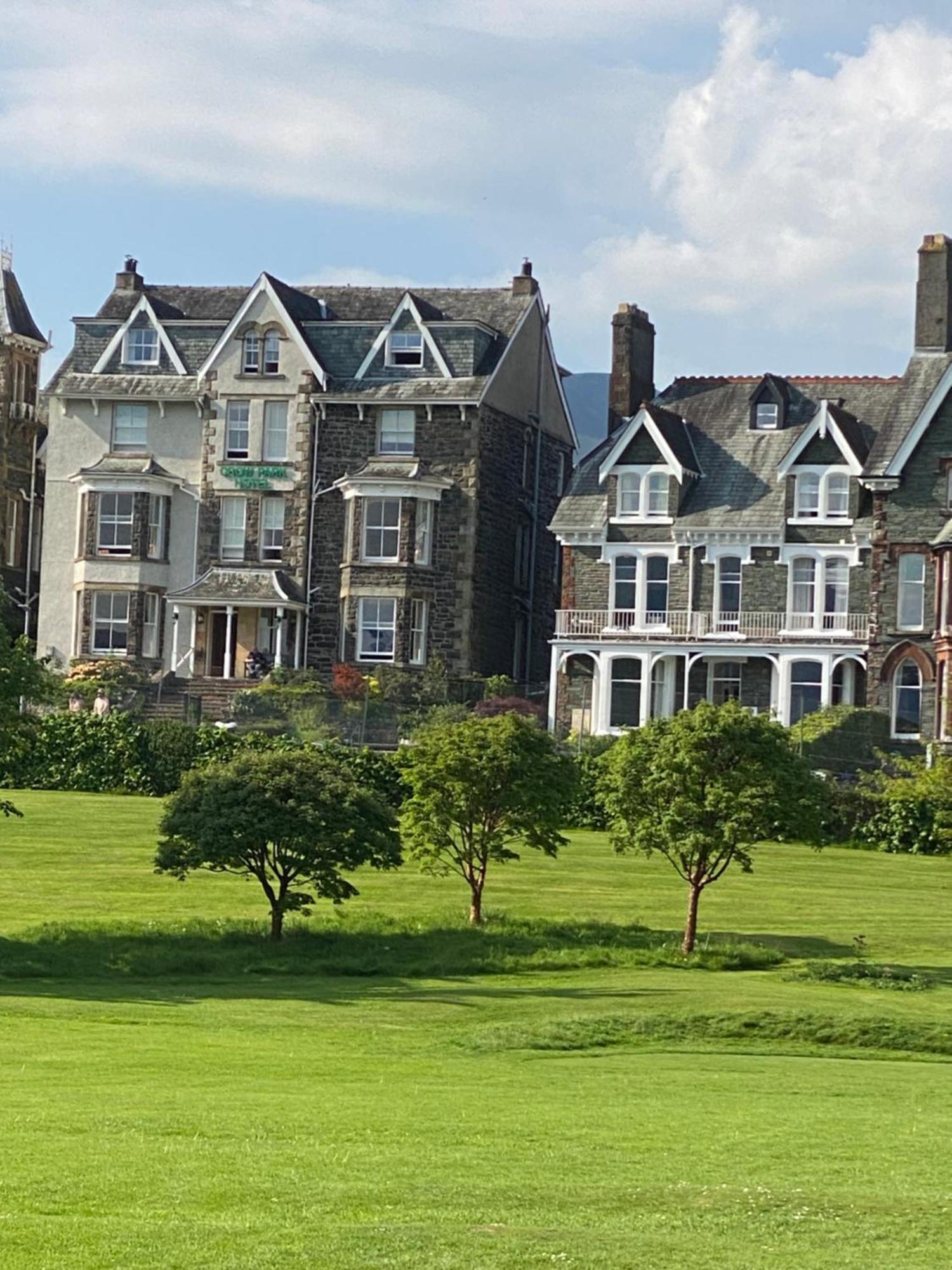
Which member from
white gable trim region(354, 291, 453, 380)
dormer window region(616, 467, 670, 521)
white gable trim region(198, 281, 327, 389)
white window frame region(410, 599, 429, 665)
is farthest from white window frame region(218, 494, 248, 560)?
dormer window region(616, 467, 670, 521)

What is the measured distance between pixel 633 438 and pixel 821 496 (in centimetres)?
618

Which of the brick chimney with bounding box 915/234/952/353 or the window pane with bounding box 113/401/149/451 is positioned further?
the window pane with bounding box 113/401/149/451

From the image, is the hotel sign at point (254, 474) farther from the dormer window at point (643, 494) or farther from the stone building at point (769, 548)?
the dormer window at point (643, 494)

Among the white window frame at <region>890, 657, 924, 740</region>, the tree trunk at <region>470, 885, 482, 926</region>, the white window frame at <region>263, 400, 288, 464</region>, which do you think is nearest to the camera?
the tree trunk at <region>470, 885, 482, 926</region>

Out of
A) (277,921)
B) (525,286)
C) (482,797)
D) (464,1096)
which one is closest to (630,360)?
(525,286)

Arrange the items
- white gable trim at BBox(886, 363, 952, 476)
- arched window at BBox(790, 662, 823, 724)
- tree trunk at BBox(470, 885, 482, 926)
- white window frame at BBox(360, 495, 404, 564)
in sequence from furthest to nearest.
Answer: white window frame at BBox(360, 495, 404, 564) < arched window at BBox(790, 662, 823, 724) < white gable trim at BBox(886, 363, 952, 476) < tree trunk at BBox(470, 885, 482, 926)

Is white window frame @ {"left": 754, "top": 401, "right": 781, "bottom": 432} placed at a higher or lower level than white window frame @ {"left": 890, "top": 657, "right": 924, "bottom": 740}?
higher

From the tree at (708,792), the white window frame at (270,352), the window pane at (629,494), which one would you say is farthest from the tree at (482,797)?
the white window frame at (270,352)

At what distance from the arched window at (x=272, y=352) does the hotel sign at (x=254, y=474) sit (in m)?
3.09

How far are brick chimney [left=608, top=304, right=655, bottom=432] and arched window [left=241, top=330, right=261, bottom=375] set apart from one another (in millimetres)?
11430

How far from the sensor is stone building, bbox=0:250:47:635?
75.9 m

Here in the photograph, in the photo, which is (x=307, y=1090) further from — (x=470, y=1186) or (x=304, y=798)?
(x=304, y=798)

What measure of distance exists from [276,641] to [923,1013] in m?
40.5

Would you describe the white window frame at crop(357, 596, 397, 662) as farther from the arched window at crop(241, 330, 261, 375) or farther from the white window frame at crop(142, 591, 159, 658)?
the arched window at crop(241, 330, 261, 375)
